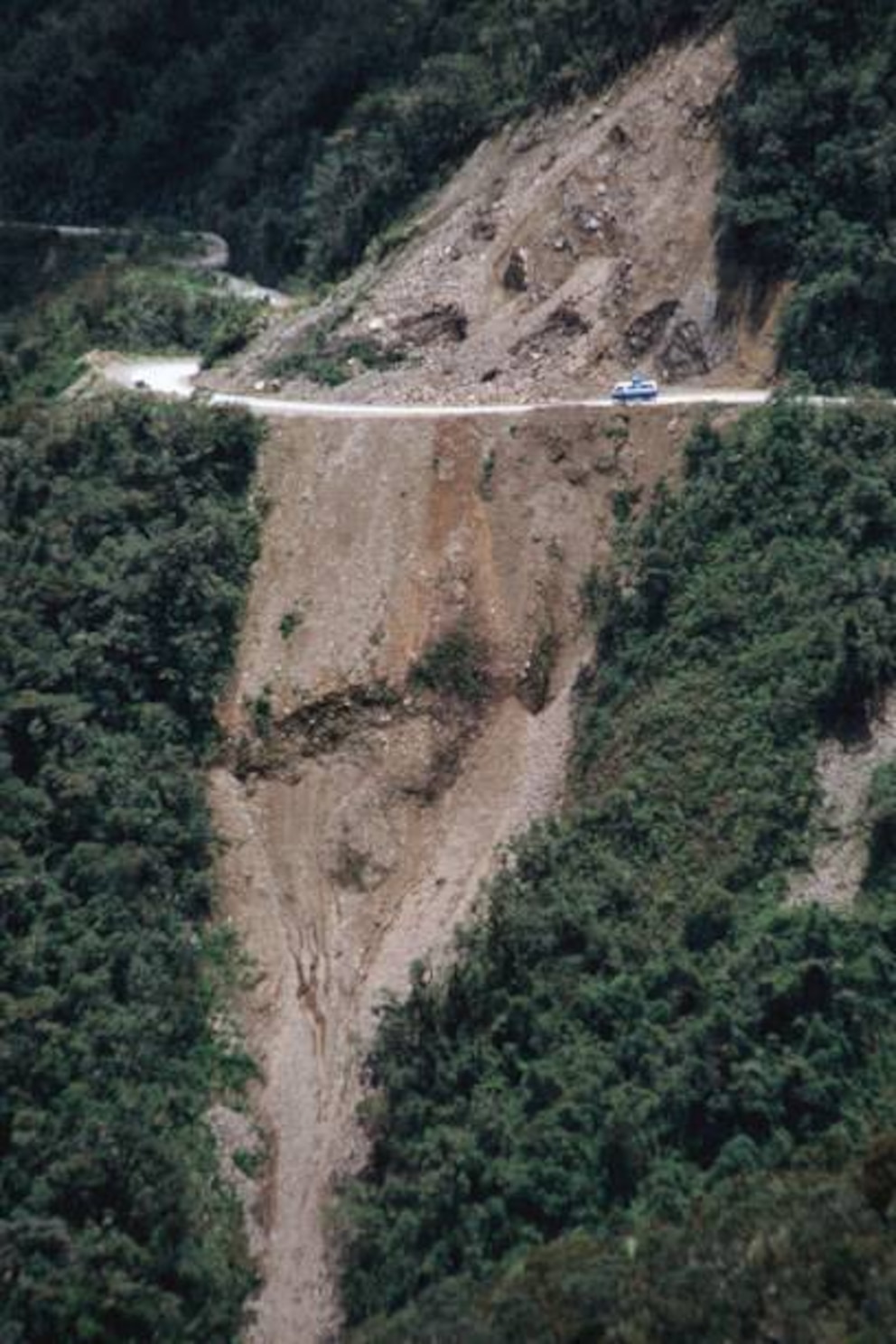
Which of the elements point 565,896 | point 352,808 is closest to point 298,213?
point 352,808

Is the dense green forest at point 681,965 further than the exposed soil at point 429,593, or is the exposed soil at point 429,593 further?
the exposed soil at point 429,593

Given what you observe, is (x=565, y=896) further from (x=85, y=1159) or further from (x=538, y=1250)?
(x=85, y=1159)

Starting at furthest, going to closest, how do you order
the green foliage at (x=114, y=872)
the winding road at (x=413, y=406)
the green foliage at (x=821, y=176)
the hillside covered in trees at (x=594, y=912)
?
the winding road at (x=413, y=406) → the green foliage at (x=821, y=176) → the green foliage at (x=114, y=872) → the hillside covered in trees at (x=594, y=912)

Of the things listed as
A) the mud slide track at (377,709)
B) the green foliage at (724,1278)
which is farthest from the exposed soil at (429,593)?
the green foliage at (724,1278)

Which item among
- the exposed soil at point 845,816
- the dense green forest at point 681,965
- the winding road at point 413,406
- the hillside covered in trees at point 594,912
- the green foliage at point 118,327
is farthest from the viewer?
the green foliage at point 118,327

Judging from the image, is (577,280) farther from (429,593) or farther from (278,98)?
(278,98)

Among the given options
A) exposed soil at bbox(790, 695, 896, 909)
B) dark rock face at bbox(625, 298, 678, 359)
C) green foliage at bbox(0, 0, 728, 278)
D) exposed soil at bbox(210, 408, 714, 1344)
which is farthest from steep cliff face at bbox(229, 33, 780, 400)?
exposed soil at bbox(790, 695, 896, 909)

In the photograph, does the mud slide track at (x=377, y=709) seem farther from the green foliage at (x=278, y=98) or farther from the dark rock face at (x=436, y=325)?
the green foliage at (x=278, y=98)
